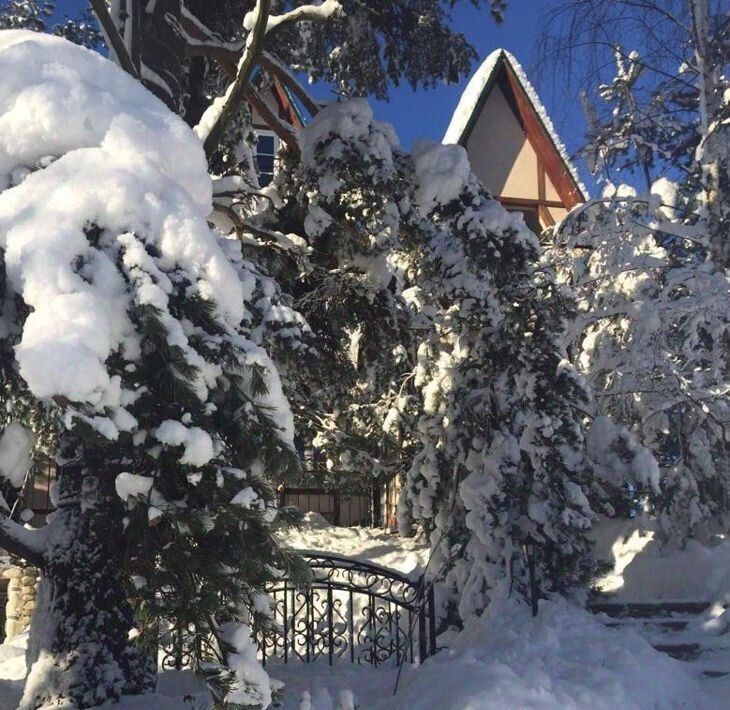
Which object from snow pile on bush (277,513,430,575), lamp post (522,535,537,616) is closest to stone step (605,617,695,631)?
lamp post (522,535,537,616)

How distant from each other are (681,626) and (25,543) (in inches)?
235

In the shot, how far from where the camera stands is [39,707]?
4.69 m

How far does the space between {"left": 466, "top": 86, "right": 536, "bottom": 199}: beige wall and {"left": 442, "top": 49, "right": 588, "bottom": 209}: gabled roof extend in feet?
0.87

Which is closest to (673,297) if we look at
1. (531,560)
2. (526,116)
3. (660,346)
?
(660,346)

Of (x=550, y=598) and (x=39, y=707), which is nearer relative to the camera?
(x=39, y=707)

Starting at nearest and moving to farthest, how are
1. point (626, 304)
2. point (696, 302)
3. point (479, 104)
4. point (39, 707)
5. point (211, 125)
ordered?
point (39, 707), point (211, 125), point (696, 302), point (626, 304), point (479, 104)

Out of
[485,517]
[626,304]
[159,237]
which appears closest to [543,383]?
[485,517]

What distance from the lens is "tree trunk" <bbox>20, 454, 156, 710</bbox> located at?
188 inches

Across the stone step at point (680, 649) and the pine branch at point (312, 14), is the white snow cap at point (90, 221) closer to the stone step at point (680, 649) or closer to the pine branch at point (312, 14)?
the pine branch at point (312, 14)

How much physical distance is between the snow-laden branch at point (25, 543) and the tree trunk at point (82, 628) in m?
0.06

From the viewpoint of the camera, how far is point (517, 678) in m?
5.14

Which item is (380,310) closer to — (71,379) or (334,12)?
(334,12)

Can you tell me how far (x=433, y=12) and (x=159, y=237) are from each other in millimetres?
5732

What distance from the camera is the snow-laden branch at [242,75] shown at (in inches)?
235
